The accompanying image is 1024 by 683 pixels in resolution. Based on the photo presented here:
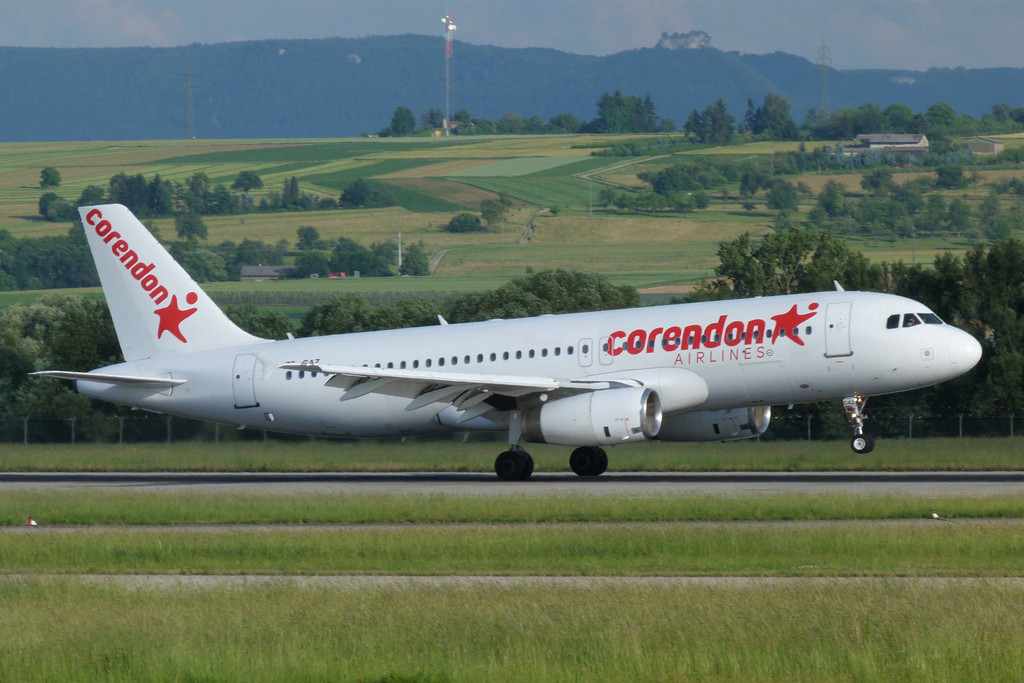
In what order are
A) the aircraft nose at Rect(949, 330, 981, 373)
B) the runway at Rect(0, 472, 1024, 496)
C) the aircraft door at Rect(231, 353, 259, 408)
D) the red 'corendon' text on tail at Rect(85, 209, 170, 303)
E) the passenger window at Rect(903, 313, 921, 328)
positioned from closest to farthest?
1. the runway at Rect(0, 472, 1024, 496)
2. the aircraft nose at Rect(949, 330, 981, 373)
3. the passenger window at Rect(903, 313, 921, 328)
4. the aircraft door at Rect(231, 353, 259, 408)
5. the red 'corendon' text on tail at Rect(85, 209, 170, 303)

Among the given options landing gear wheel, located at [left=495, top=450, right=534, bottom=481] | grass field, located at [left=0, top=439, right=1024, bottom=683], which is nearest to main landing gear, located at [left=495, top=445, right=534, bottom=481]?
landing gear wheel, located at [left=495, top=450, right=534, bottom=481]

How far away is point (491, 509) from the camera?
26578 millimetres

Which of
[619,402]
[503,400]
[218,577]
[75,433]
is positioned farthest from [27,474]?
[218,577]

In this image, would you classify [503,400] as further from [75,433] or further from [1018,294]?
[1018,294]

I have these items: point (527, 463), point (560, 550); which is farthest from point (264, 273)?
point (560, 550)

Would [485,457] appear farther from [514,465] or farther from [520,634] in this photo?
[520,634]

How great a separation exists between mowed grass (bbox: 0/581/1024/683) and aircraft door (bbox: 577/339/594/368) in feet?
60.4

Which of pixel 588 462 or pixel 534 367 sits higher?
pixel 534 367

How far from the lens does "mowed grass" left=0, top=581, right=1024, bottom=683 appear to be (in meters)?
12.8

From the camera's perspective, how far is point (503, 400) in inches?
1371

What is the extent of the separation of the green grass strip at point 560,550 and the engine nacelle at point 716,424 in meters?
12.3

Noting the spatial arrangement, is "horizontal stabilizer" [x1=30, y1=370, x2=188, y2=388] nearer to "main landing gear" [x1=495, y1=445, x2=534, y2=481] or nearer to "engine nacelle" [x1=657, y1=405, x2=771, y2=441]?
"main landing gear" [x1=495, y1=445, x2=534, y2=481]

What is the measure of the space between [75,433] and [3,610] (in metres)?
37.9

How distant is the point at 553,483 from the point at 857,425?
296 inches
